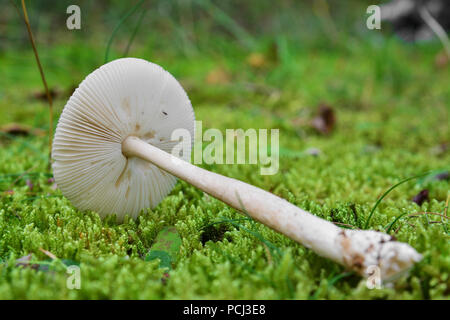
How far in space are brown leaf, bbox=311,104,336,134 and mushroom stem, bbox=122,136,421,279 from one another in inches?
96.6

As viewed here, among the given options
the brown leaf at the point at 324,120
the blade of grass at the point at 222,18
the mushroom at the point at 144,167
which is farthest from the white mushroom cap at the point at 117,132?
the blade of grass at the point at 222,18

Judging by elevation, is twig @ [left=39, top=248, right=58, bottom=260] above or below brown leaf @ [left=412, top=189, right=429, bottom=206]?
below

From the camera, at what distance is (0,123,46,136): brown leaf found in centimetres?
336

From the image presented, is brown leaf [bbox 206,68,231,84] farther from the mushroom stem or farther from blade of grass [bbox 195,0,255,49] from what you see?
the mushroom stem

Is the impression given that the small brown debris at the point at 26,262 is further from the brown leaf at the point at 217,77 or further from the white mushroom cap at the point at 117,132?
the brown leaf at the point at 217,77

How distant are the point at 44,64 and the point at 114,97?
4.55m

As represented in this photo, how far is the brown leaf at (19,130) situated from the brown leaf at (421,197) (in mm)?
3337

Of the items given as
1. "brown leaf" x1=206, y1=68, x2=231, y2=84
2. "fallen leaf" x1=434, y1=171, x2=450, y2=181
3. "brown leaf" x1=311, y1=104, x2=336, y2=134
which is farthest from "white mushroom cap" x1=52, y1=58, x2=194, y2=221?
"brown leaf" x1=206, y1=68, x2=231, y2=84

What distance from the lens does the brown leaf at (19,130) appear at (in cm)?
336

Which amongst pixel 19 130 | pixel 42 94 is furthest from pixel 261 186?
pixel 42 94

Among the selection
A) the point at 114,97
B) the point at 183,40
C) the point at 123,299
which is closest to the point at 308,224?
the point at 123,299

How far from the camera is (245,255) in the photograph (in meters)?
1.54

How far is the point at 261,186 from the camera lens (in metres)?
2.50

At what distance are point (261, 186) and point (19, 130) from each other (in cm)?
250
